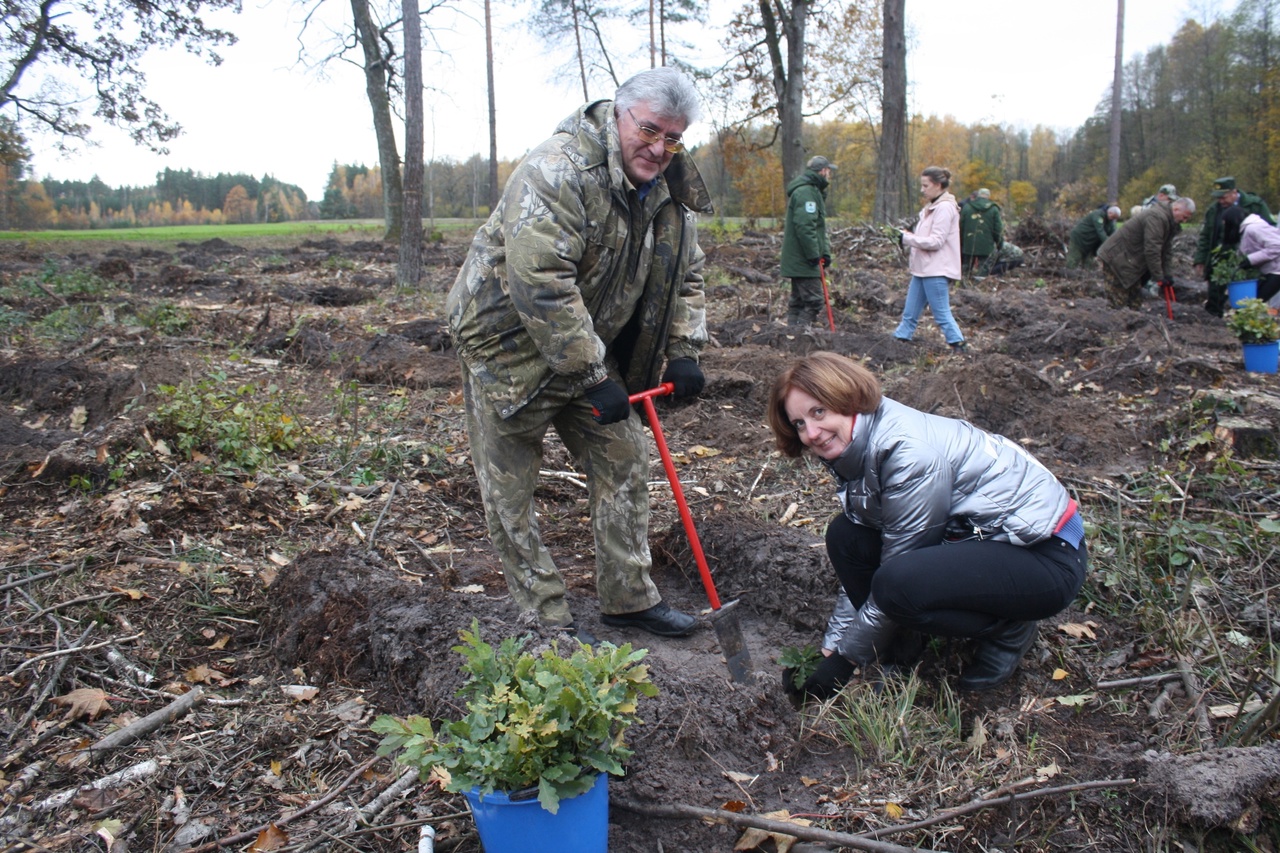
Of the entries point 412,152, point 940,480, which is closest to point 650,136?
point 940,480

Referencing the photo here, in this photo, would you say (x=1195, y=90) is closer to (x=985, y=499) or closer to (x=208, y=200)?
(x=985, y=499)

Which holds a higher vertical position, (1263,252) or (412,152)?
(412,152)

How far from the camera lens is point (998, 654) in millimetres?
2840

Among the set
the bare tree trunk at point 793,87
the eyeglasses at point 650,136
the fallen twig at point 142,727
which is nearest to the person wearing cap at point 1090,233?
the bare tree trunk at point 793,87

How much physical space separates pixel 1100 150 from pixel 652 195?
5466 centimetres

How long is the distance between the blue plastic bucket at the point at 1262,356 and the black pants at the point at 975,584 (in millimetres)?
5693

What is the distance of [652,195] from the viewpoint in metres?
2.90

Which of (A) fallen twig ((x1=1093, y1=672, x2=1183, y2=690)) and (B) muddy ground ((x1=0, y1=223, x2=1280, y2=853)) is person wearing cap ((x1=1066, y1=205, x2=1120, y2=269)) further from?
(A) fallen twig ((x1=1093, y1=672, x2=1183, y2=690))

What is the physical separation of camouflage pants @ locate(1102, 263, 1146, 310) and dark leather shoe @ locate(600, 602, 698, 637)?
33.5ft

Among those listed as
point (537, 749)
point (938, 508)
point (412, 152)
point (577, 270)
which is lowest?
point (537, 749)

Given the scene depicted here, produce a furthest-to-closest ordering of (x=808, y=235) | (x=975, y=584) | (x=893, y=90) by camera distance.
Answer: (x=893, y=90) → (x=808, y=235) → (x=975, y=584)

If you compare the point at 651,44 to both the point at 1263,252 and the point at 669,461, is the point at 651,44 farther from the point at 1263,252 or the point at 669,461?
the point at 669,461

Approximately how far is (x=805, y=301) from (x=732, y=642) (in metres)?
6.92

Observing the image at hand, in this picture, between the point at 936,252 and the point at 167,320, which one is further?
the point at 167,320
